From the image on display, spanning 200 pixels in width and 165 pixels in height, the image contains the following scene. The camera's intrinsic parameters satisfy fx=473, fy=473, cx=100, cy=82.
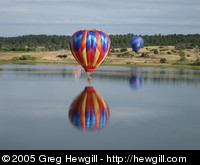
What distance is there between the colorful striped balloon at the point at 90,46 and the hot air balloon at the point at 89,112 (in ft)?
33.7

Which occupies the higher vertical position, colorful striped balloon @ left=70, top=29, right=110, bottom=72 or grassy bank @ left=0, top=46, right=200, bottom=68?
colorful striped balloon @ left=70, top=29, right=110, bottom=72

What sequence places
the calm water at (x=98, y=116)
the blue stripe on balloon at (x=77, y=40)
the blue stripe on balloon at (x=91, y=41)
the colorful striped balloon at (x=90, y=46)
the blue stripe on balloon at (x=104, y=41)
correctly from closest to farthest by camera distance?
the calm water at (x=98, y=116), the blue stripe on balloon at (x=91, y=41), the colorful striped balloon at (x=90, y=46), the blue stripe on balloon at (x=77, y=40), the blue stripe on balloon at (x=104, y=41)

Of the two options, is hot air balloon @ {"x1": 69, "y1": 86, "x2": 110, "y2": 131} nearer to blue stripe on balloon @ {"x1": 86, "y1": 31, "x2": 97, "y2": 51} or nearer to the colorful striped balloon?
blue stripe on balloon @ {"x1": 86, "y1": 31, "x2": 97, "y2": 51}

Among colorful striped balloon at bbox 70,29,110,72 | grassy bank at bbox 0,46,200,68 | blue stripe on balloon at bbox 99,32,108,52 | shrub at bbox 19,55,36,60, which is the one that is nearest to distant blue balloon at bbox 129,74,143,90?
colorful striped balloon at bbox 70,29,110,72

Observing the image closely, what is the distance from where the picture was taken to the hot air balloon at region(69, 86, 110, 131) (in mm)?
26406

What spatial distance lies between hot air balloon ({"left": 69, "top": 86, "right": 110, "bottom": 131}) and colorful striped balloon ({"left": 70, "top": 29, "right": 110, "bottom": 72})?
10262 mm

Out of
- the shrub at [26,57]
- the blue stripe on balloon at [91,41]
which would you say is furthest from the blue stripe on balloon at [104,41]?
the shrub at [26,57]

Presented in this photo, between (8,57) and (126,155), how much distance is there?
83.6m

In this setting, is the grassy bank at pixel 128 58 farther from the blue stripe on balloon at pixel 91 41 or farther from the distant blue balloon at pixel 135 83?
the blue stripe on balloon at pixel 91 41

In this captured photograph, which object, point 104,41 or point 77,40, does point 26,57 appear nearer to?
point 77,40

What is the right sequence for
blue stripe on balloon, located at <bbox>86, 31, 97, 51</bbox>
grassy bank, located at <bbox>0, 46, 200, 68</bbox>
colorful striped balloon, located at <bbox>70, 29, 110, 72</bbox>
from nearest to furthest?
blue stripe on balloon, located at <bbox>86, 31, 97, 51</bbox> < colorful striped balloon, located at <bbox>70, 29, 110, 72</bbox> < grassy bank, located at <bbox>0, 46, 200, 68</bbox>

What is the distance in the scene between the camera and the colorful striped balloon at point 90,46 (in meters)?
48.8

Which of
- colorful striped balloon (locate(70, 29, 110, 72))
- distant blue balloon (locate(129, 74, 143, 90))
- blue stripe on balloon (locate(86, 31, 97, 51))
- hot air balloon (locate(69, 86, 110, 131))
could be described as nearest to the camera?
hot air balloon (locate(69, 86, 110, 131))

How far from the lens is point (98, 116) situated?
28.9 m
